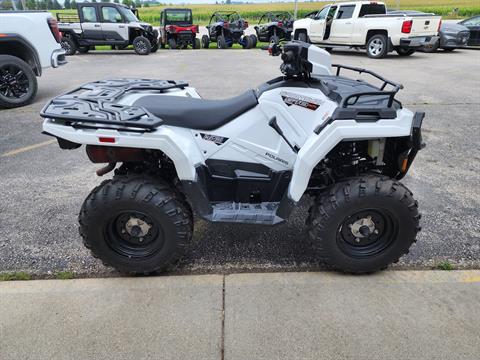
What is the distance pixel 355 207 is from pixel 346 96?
2.34 feet

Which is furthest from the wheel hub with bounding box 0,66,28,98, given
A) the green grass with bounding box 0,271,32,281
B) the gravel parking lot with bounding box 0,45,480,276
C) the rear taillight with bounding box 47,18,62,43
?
the green grass with bounding box 0,271,32,281

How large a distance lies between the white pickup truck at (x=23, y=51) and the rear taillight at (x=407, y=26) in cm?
1082

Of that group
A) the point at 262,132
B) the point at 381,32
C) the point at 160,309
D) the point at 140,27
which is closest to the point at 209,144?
the point at 262,132

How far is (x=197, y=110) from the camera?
8.45ft

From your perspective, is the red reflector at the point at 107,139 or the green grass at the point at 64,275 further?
the green grass at the point at 64,275

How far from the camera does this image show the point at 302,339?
2203mm

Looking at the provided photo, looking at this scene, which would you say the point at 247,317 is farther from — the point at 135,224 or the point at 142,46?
the point at 142,46

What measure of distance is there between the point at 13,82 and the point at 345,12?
12.1 meters

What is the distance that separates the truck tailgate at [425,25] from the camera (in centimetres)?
1287

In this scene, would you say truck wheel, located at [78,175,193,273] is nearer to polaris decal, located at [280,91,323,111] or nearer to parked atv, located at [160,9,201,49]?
polaris decal, located at [280,91,323,111]

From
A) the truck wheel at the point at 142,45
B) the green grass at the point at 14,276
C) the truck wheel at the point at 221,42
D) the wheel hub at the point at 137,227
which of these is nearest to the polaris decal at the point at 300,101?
the wheel hub at the point at 137,227

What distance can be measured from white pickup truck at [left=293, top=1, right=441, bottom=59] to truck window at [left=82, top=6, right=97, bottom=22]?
8610mm

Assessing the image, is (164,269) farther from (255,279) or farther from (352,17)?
(352,17)

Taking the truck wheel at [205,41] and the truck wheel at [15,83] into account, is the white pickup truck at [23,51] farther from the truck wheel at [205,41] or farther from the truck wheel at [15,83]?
the truck wheel at [205,41]
